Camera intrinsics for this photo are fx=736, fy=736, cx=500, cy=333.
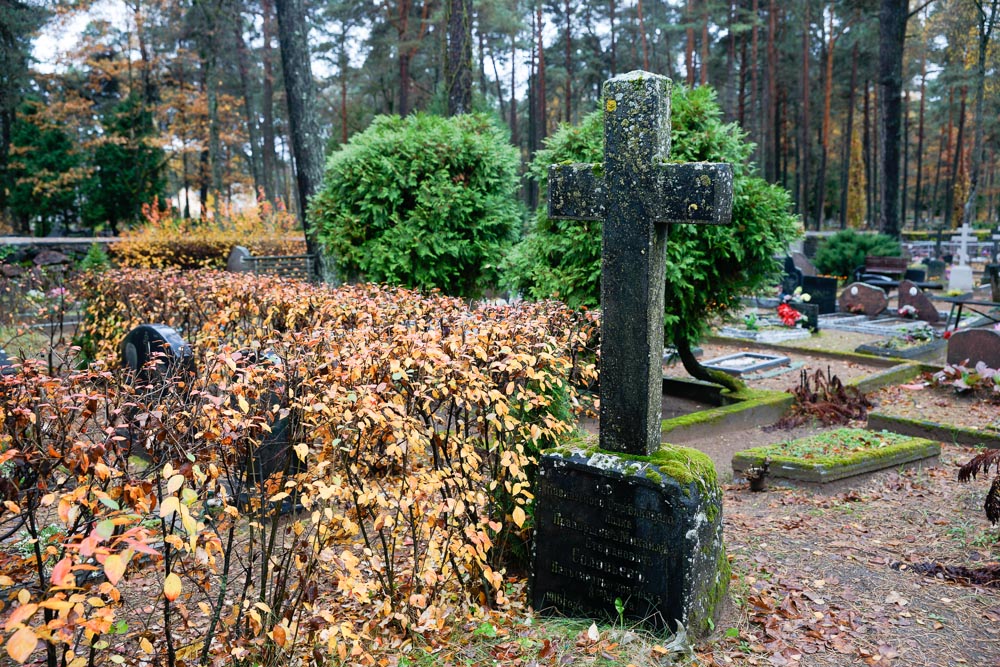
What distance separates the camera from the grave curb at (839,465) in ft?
18.9

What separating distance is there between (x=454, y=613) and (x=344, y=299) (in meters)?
3.19

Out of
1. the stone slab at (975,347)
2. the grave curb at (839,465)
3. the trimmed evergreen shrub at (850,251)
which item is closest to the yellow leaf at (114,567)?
the grave curb at (839,465)

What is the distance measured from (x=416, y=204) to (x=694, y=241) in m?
4.01

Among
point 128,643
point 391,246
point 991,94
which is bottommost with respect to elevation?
point 128,643

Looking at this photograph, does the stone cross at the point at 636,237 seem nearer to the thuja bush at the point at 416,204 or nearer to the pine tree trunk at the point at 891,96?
the thuja bush at the point at 416,204

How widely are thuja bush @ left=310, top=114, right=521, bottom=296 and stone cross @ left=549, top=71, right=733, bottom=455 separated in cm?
597

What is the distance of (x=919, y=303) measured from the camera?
14.4 meters

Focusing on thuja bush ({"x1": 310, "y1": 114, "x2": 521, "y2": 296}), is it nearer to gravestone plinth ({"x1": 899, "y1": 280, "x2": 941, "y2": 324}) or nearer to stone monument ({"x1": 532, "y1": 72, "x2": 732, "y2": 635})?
stone monument ({"x1": 532, "y1": 72, "x2": 732, "y2": 635})

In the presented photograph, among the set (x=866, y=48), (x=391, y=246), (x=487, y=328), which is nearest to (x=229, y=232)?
(x=391, y=246)

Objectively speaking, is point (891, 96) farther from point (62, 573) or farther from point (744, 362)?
point (62, 573)

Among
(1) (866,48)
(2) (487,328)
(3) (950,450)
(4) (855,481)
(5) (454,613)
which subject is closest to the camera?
(5) (454,613)

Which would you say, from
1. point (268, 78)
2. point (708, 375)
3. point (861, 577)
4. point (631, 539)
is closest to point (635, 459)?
point (631, 539)

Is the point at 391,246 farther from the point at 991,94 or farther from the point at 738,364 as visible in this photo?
the point at 991,94

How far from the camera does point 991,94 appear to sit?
35.8m
